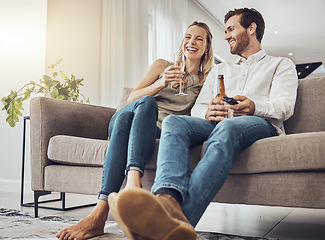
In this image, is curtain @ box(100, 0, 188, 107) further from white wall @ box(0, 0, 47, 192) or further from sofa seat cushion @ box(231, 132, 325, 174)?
sofa seat cushion @ box(231, 132, 325, 174)

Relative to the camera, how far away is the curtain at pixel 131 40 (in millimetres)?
3738

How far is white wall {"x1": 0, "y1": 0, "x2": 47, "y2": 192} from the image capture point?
10.6 ft

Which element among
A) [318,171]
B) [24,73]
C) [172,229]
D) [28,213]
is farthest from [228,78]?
[24,73]

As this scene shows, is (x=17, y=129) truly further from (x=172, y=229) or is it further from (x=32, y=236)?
(x=172, y=229)

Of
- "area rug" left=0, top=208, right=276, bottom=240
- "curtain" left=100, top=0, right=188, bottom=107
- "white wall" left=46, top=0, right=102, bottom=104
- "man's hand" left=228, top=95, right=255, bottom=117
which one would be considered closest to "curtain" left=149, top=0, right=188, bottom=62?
"curtain" left=100, top=0, right=188, bottom=107

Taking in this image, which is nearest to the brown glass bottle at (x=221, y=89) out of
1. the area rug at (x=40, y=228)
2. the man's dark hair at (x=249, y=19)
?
the man's dark hair at (x=249, y=19)

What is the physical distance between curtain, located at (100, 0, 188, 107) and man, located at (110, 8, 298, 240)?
6.72 ft

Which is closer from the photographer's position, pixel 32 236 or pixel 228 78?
pixel 32 236

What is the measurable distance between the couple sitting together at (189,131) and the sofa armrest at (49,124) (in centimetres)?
40

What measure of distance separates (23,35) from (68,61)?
47cm

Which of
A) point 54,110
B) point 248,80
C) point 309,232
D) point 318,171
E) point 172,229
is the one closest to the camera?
point 172,229

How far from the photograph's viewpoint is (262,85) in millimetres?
1677

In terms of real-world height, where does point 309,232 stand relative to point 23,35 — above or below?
below

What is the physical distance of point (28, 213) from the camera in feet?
6.61
